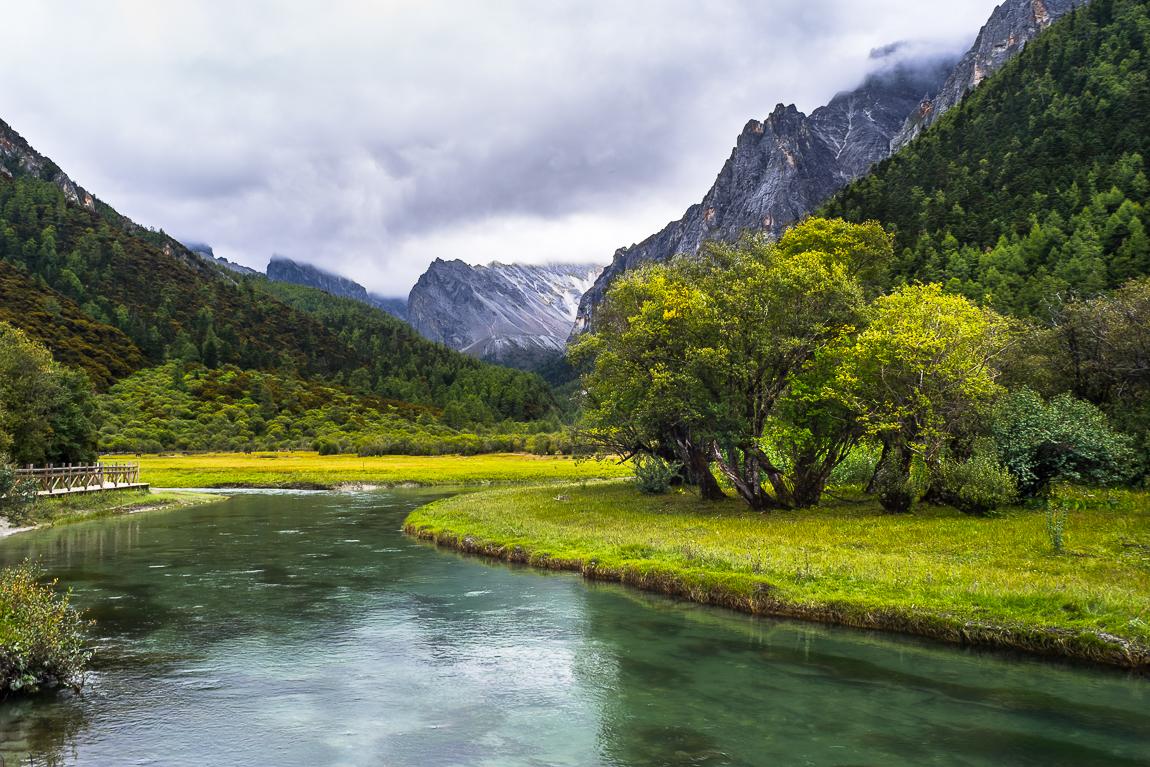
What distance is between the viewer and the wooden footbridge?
61344mm

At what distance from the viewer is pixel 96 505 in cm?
6400

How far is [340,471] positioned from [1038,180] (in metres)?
134

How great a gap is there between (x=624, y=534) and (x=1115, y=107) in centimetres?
14630

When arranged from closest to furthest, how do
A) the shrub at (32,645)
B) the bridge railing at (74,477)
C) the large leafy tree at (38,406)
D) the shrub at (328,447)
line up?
1. the shrub at (32,645)
2. the bridge railing at (74,477)
3. the large leafy tree at (38,406)
4. the shrub at (328,447)

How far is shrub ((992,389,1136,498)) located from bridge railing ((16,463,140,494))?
71.9 meters

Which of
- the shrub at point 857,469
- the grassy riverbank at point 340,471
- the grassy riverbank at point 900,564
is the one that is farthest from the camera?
the grassy riverbank at point 340,471

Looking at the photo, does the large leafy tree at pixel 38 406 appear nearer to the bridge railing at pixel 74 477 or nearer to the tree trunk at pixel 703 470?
the bridge railing at pixel 74 477

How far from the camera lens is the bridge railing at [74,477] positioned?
61.6 meters

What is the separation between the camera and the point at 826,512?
40688mm

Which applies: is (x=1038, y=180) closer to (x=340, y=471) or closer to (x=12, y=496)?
(x=340, y=471)

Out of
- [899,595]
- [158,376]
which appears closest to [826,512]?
[899,595]

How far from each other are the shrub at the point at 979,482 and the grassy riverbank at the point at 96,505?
199ft

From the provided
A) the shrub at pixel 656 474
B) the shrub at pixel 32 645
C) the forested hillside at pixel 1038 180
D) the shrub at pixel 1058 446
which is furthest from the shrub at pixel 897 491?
the forested hillside at pixel 1038 180

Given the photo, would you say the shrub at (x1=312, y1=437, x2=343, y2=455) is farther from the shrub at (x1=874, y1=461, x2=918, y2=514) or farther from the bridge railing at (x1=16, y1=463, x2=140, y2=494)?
the shrub at (x1=874, y1=461, x2=918, y2=514)
